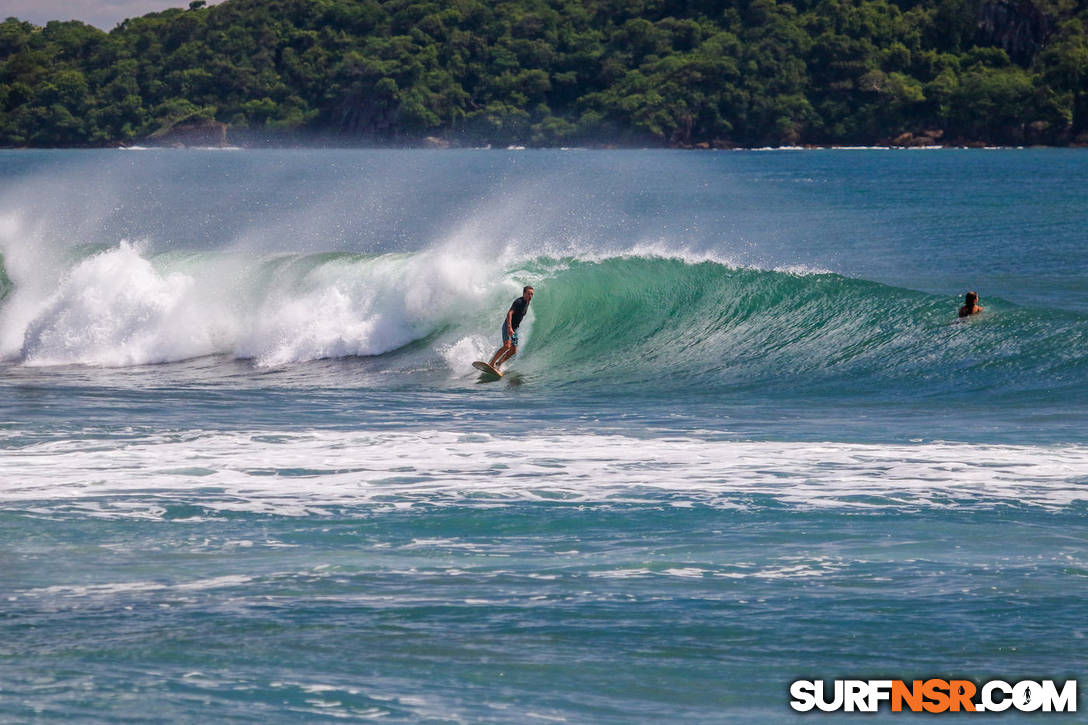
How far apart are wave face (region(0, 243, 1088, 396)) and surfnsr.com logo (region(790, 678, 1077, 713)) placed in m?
11.8

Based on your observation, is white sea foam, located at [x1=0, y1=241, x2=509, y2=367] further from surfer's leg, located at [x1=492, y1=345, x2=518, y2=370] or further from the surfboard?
surfer's leg, located at [x1=492, y1=345, x2=518, y2=370]

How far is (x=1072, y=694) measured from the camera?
7.73 m

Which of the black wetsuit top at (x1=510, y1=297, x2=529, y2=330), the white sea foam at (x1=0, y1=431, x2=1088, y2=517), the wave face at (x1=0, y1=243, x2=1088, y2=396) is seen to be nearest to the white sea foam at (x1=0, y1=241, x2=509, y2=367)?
the wave face at (x1=0, y1=243, x2=1088, y2=396)

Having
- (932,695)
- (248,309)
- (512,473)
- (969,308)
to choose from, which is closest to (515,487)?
(512,473)

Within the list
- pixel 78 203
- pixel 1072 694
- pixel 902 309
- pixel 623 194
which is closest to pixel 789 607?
pixel 1072 694

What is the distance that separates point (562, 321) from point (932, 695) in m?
17.8

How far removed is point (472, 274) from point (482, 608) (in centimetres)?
1682

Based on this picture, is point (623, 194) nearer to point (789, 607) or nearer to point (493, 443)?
point (493, 443)

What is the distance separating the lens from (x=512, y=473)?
43.3ft

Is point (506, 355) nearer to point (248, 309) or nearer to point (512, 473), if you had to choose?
point (248, 309)

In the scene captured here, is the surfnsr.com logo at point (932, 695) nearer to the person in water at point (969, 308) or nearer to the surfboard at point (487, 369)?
the surfboard at point (487, 369)

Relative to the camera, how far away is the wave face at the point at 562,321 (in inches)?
830

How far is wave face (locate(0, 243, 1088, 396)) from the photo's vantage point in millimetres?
21094

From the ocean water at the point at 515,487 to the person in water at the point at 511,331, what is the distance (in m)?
0.56
